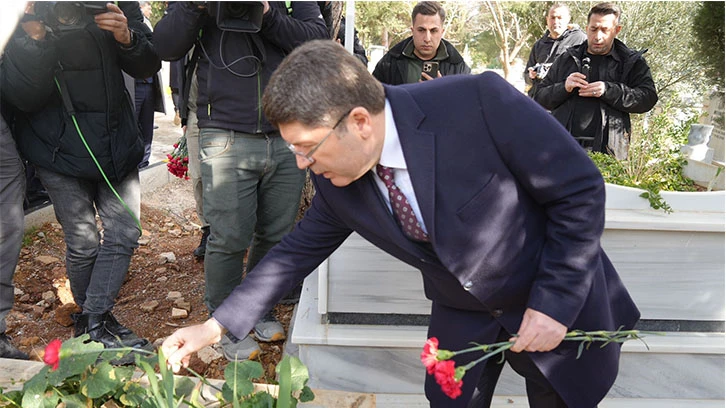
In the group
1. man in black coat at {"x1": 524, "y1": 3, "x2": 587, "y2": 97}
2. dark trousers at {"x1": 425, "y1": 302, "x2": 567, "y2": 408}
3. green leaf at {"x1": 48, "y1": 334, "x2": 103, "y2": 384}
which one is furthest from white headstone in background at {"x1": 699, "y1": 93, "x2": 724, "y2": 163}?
green leaf at {"x1": 48, "y1": 334, "x2": 103, "y2": 384}

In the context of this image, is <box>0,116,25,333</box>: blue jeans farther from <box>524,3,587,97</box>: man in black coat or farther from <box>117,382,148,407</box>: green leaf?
<box>524,3,587,97</box>: man in black coat

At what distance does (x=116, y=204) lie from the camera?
289 centimetres

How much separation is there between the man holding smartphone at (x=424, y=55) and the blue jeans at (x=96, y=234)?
5.10 feet

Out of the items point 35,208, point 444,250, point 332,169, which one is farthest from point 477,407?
point 35,208

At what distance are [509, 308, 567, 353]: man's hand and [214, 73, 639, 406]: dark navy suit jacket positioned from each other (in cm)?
2

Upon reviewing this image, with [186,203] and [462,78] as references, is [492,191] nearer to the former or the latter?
[462,78]

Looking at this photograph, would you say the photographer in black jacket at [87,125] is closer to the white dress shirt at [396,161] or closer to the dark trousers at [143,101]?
the dark trousers at [143,101]

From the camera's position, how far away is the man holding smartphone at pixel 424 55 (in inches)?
134

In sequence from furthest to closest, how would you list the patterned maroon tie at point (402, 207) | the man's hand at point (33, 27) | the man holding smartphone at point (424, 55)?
the man holding smartphone at point (424, 55), the man's hand at point (33, 27), the patterned maroon tie at point (402, 207)

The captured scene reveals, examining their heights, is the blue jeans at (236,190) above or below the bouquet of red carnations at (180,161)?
above

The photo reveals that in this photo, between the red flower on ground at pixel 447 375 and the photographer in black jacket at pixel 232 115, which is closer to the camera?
the red flower on ground at pixel 447 375

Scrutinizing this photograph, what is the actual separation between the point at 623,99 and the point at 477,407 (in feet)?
7.44

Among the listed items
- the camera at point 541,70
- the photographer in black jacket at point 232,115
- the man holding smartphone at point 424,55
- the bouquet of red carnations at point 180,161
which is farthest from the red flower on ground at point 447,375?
the bouquet of red carnations at point 180,161

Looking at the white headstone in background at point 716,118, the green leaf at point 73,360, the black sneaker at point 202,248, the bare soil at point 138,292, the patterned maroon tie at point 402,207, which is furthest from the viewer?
the white headstone in background at point 716,118
